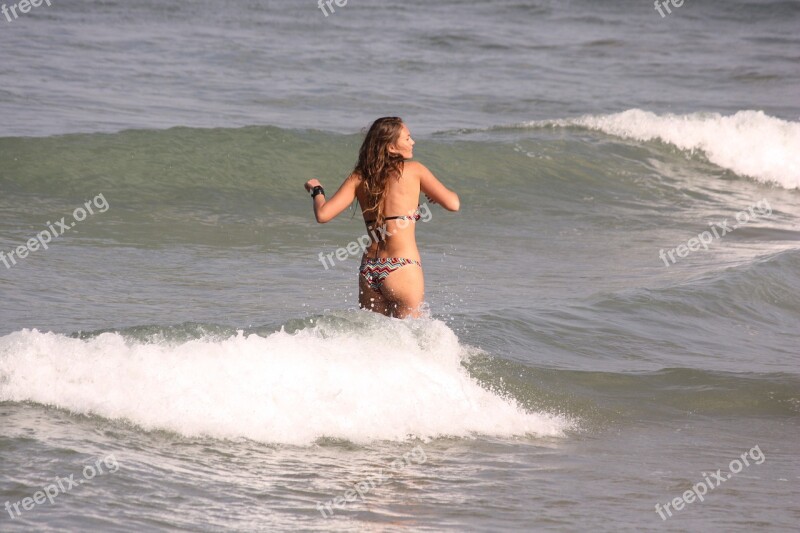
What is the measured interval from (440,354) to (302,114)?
1060 centimetres

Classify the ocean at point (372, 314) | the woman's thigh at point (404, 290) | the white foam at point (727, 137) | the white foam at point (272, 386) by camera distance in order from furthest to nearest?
the white foam at point (727, 137), the woman's thigh at point (404, 290), the white foam at point (272, 386), the ocean at point (372, 314)

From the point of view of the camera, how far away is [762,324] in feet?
28.0

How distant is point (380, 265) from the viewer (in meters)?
6.17

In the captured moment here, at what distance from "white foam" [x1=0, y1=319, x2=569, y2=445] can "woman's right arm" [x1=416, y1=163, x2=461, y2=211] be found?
725 mm

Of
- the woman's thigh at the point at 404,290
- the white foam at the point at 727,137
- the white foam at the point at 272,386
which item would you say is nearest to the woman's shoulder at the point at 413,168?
the woman's thigh at the point at 404,290

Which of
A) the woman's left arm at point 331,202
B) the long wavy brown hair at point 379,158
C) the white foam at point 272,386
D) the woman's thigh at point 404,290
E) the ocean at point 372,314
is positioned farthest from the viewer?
the woman's thigh at point 404,290

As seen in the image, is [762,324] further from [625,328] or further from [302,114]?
[302,114]

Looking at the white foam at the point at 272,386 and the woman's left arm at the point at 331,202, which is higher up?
the woman's left arm at the point at 331,202

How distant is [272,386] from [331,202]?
3.28 ft

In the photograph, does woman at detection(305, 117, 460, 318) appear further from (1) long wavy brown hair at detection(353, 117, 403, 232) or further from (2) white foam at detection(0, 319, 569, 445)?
(2) white foam at detection(0, 319, 569, 445)

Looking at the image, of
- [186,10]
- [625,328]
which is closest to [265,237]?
[625,328]

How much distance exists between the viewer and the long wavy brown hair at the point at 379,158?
5.96m

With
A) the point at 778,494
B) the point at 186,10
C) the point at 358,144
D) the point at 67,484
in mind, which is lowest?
the point at 778,494

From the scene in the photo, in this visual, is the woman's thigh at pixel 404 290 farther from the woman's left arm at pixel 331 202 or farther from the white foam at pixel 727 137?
the white foam at pixel 727 137
